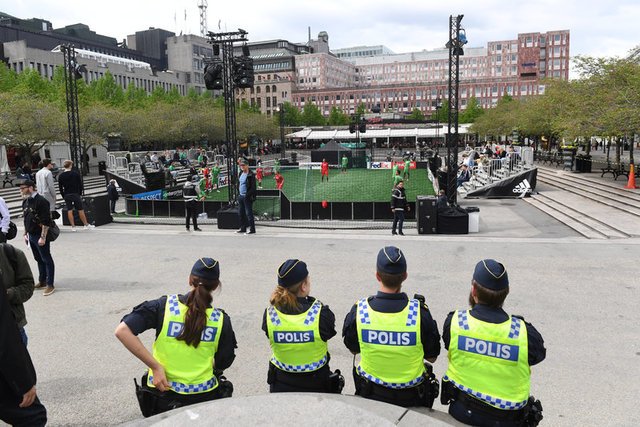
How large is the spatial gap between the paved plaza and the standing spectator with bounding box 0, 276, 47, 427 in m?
1.32

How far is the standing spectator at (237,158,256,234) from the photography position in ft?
49.9

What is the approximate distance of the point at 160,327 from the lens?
11.7 ft

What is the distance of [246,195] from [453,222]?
6.23 metres

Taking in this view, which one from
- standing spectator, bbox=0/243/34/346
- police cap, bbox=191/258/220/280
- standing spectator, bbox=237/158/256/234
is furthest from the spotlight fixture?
police cap, bbox=191/258/220/280

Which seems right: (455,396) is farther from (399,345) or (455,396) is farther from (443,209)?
(443,209)

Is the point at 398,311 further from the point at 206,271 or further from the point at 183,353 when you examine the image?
the point at 183,353

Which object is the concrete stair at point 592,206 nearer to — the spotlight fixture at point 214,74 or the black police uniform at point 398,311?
the spotlight fixture at point 214,74

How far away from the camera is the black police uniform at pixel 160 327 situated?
3473 millimetres

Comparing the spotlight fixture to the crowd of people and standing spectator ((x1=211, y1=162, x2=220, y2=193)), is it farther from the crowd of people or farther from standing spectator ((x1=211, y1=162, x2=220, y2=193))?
the crowd of people

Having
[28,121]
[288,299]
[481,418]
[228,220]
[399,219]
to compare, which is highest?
[28,121]

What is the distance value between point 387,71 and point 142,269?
16618cm

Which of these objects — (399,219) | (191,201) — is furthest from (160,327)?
(191,201)

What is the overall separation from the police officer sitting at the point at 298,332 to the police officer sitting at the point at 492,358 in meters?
0.93

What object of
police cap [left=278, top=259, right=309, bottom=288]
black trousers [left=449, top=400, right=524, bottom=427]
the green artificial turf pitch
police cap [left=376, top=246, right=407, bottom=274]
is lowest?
the green artificial turf pitch
